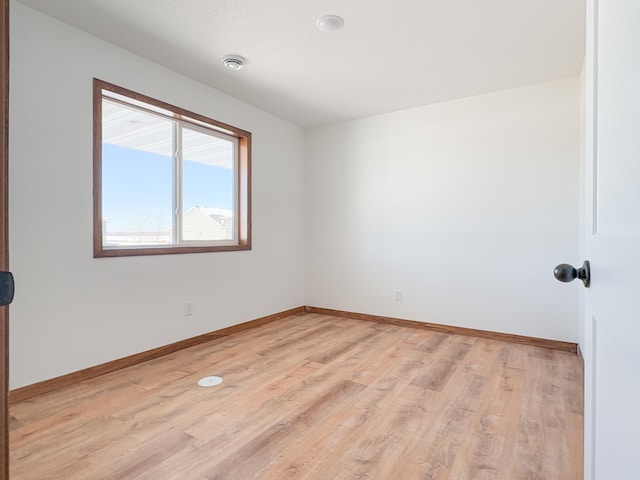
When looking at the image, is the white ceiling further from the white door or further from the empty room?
the white door

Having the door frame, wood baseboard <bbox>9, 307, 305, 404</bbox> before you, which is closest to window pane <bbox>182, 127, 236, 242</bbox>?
wood baseboard <bbox>9, 307, 305, 404</bbox>

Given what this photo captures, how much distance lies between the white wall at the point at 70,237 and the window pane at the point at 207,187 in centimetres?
30

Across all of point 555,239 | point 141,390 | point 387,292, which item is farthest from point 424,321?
point 141,390

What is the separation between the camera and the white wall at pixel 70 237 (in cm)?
212

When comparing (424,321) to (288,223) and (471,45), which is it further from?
(471,45)

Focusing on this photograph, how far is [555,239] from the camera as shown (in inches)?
122

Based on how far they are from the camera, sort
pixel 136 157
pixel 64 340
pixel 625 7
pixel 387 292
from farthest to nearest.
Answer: pixel 387 292 < pixel 136 157 < pixel 64 340 < pixel 625 7

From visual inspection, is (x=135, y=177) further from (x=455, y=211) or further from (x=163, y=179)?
(x=455, y=211)

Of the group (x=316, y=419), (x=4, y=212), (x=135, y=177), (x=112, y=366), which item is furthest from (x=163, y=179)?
(x=4, y=212)

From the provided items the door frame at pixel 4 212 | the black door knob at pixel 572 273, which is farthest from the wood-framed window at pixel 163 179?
the black door knob at pixel 572 273

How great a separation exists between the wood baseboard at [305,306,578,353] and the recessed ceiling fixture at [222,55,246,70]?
297 centimetres

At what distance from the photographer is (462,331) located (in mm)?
3541

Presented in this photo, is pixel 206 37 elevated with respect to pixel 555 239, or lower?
elevated

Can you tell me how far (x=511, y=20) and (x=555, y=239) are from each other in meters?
1.90
